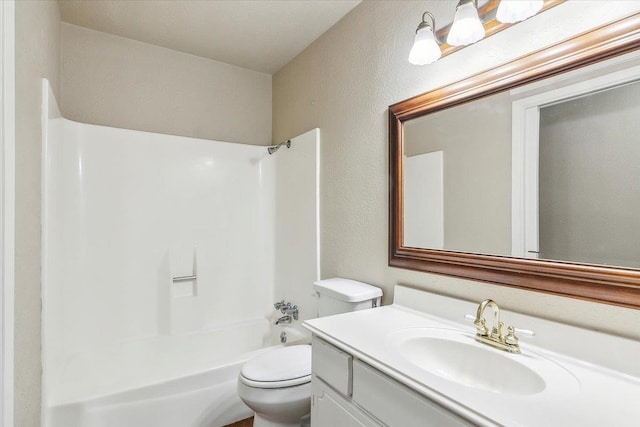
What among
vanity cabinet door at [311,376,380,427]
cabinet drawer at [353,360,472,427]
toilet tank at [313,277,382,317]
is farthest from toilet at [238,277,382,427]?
cabinet drawer at [353,360,472,427]

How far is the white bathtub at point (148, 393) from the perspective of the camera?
1667mm

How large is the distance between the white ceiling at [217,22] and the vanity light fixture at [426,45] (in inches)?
28.7

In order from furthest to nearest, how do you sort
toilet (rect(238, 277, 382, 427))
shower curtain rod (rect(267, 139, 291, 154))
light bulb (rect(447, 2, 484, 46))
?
shower curtain rod (rect(267, 139, 291, 154)), toilet (rect(238, 277, 382, 427)), light bulb (rect(447, 2, 484, 46))

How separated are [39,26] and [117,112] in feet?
3.29

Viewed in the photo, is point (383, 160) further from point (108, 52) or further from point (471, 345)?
point (108, 52)

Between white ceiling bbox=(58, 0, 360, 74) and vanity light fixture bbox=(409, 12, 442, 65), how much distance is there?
0.73 metres

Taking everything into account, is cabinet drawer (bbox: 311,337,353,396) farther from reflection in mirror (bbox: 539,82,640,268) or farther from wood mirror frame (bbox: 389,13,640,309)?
reflection in mirror (bbox: 539,82,640,268)

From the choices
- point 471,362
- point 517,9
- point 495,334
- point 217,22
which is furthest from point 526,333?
point 217,22

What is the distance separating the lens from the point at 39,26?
1.39m

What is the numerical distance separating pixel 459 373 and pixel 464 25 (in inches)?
48.7

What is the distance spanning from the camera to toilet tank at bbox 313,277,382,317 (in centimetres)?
164

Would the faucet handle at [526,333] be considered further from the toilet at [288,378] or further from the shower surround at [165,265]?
the shower surround at [165,265]

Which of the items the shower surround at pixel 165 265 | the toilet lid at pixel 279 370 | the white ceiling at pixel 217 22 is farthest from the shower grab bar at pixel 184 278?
the white ceiling at pixel 217 22

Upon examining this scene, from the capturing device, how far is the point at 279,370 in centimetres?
164
